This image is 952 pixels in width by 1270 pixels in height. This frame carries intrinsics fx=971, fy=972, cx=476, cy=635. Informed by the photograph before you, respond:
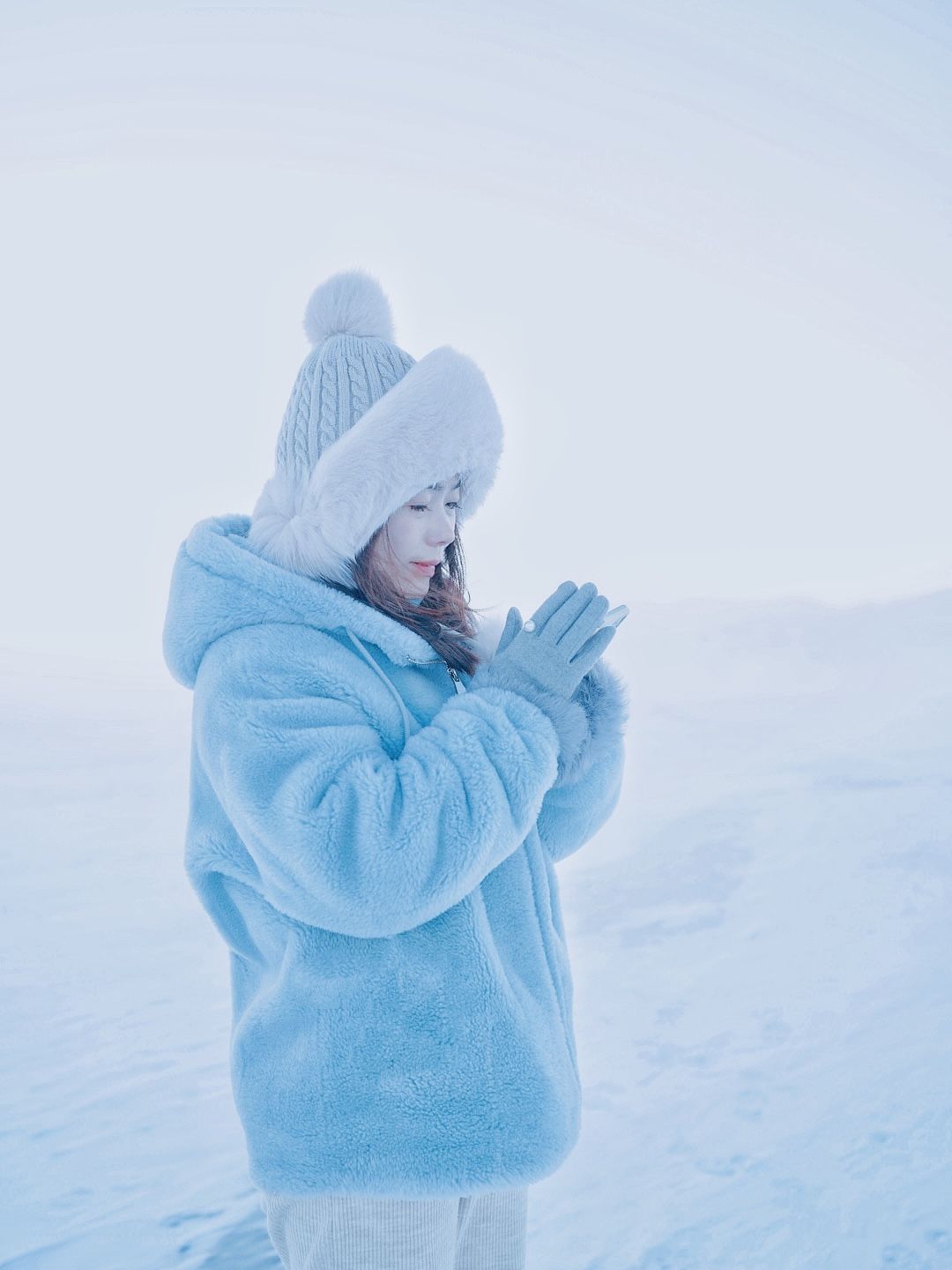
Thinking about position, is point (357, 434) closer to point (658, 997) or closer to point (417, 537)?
point (417, 537)

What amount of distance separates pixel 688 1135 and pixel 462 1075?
107 centimetres

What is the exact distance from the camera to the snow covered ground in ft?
4.70

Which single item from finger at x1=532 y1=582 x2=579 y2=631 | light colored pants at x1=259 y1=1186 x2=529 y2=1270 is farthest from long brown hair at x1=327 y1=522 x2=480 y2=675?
light colored pants at x1=259 y1=1186 x2=529 y2=1270

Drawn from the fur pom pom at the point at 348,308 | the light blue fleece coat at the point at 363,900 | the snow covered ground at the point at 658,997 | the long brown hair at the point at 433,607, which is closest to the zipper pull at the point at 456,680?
the long brown hair at the point at 433,607

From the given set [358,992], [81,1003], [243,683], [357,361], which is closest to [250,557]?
[243,683]

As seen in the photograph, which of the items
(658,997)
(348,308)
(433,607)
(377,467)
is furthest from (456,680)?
(658,997)

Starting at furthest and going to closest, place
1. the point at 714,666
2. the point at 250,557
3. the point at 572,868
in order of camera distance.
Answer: the point at 714,666, the point at 572,868, the point at 250,557

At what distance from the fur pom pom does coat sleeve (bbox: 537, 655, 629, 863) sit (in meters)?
0.40

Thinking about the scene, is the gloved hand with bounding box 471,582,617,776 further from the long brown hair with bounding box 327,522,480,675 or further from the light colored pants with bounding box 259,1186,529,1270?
the light colored pants with bounding box 259,1186,529,1270

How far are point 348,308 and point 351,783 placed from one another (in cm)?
49

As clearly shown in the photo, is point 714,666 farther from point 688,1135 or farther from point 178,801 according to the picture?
point 688,1135

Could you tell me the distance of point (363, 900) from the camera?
0.70m

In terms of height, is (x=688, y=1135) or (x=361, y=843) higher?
(x=361, y=843)

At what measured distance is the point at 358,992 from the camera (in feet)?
2.43
